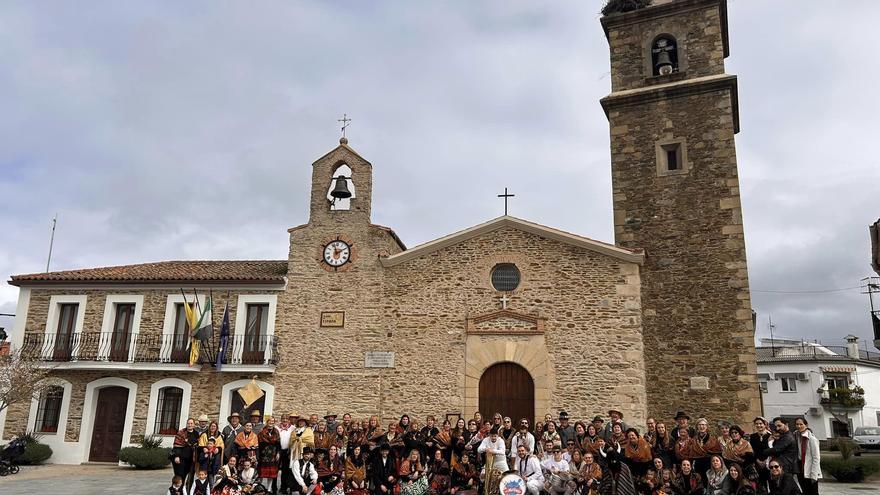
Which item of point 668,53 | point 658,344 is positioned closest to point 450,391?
point 658,344

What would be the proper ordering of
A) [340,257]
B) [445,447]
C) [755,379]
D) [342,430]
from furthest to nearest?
[340,257], [755,379], [342,430], [445,447]

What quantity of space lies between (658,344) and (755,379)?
2.20 metres

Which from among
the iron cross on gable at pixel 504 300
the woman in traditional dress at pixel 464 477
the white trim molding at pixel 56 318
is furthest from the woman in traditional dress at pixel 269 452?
the white trim molding at pixel 56 318

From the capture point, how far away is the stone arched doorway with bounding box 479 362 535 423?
582 inches

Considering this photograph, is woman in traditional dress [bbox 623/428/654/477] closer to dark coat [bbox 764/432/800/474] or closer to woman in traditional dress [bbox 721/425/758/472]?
woman in traditional dress [bbox 721/425/758/472]

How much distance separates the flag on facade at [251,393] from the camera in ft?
49.4

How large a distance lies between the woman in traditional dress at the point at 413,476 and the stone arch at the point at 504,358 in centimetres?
433

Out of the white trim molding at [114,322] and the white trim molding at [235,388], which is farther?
the white trim molding at [114,322]

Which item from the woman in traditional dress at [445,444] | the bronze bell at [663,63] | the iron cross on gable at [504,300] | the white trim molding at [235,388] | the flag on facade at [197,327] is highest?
the bronze bell at [663,63]

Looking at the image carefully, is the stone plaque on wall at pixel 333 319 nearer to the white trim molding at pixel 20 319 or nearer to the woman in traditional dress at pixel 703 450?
the white trim molding at pixel 20 319

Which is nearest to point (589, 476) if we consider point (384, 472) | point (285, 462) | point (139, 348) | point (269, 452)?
point (384, 472)

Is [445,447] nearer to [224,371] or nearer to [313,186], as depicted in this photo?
[224,371]

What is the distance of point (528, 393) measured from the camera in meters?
14.8

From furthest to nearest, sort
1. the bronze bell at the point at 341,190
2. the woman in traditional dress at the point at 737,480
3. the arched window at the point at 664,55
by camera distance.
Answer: the arched window at the point at 664,55
the bronze bell at the point at 341,190
the woman in traditional dress at the point at 737,480
